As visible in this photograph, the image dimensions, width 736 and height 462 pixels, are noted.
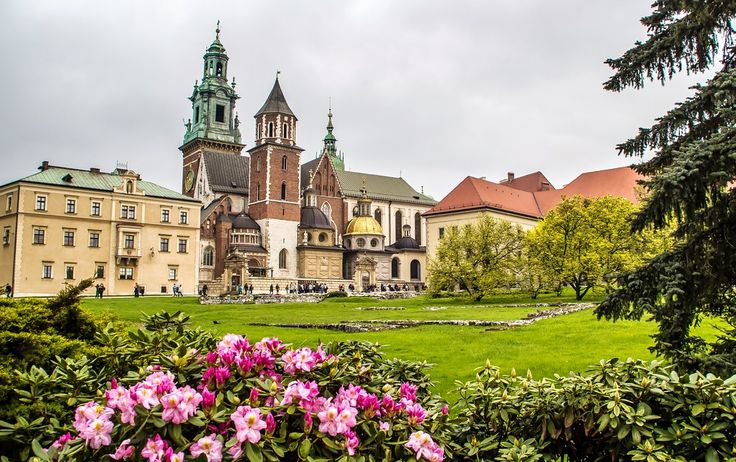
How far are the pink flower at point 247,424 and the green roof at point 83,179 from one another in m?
50.8

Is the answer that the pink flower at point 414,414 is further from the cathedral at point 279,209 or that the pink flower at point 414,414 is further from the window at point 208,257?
the window at point 208,257

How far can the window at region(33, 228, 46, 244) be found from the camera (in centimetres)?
4697

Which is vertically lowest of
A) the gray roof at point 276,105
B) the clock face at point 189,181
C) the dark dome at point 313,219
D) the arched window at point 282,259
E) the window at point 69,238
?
the arched window at point 282,259

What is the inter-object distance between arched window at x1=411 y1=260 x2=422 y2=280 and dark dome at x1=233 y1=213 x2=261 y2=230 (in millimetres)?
22724

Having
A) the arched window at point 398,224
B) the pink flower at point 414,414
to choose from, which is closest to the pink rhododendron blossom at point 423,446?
the pink flower at point 414,414

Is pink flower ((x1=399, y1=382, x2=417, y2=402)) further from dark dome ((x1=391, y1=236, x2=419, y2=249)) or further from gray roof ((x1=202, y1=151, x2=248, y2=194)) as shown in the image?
dark dome ((x1=391, y1=236, x2=419, y2=249))

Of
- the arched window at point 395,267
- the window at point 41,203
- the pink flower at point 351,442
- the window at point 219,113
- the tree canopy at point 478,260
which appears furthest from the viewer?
the window at point 219,113

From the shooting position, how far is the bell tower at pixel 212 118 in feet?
259

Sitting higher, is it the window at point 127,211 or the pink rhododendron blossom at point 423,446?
the window at point 127,211

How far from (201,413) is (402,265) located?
7446 cm

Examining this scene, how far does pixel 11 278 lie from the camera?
46.0 meters

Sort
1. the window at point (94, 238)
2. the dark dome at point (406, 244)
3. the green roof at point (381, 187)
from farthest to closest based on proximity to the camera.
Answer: the green roof at point (381, 187) → the dark dome at point (406, 244) → the window at point (94, 238)

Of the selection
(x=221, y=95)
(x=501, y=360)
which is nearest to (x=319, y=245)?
(x=221, y=95)

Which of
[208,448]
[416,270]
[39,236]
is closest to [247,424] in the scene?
[208,448]
